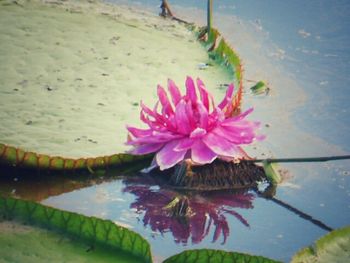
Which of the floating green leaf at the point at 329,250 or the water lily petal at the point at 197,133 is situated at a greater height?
the water lily petal at the point at 197,133

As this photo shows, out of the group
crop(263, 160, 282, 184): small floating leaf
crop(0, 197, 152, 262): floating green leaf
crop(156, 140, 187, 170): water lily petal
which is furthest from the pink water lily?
crop(0, 197, 152, 262): floating green leaf

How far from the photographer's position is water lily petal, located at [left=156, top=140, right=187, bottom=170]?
1.97m

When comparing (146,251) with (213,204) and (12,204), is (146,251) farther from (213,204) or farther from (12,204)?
(213,204)

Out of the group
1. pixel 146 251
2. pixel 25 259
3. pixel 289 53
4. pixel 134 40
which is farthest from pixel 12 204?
pixel 289 53

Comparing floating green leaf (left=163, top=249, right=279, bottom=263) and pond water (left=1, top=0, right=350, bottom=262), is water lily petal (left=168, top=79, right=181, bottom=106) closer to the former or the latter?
pond water (left=1, top=0, right=350, bottom=262)

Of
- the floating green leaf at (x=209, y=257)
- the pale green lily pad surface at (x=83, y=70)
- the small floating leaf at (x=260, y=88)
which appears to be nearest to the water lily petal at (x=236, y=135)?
the pale green lily pad surface at (x=83, y=70)

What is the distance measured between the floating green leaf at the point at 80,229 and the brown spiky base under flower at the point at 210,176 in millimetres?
533

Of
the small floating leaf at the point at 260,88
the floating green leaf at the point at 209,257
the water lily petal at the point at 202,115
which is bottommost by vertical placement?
the small floating leaf at the point at 260,88

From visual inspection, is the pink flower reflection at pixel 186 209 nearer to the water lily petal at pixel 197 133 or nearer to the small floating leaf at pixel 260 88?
the water lily petal at pixel 197 133

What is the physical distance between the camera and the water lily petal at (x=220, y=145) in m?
1.99

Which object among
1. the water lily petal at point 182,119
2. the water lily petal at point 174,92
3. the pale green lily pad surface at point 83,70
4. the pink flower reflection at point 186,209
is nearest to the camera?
the pink flower reflection at point 186,209

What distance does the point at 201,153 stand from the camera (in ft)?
6.52

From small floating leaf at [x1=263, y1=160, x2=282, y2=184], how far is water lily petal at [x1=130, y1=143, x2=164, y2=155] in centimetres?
38

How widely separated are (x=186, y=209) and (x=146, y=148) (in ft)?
0.92
